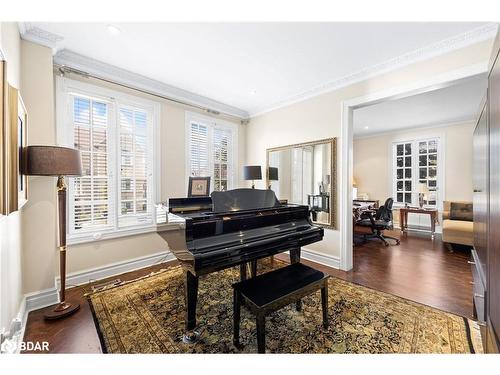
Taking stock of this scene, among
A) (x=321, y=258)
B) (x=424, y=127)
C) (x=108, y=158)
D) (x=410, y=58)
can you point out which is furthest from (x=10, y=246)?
(x=424, y=127)

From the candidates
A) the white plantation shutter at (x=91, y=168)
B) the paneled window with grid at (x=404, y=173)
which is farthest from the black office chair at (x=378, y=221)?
the white plantation shutter at (x=91, y=168)

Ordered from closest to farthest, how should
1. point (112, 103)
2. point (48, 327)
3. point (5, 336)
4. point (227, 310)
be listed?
point (5, 336), point (48, 327), point (227, 310), point (112, 103)

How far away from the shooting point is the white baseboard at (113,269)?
8.50 feet

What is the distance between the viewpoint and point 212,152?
410cm

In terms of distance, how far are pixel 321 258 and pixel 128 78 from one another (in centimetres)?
389

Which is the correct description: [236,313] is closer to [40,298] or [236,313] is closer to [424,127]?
[40,298]

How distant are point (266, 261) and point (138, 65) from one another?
3.30m

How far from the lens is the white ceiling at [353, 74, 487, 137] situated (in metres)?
3.45

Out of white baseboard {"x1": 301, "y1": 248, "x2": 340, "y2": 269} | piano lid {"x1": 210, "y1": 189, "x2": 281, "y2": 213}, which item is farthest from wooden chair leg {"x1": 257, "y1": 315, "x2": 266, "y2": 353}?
white baseboard {"x1": 301, "y1": 248, "x2": 340, "y2": 269}

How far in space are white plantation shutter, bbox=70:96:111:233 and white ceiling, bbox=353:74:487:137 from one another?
448 centimetres
